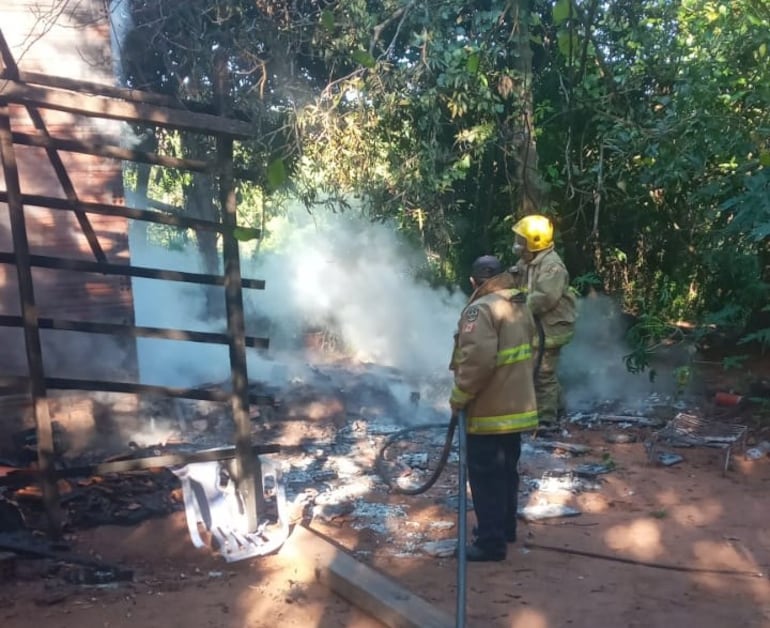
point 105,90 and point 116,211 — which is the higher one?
point 105,90

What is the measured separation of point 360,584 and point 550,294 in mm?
3791

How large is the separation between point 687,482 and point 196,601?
4.02 metres

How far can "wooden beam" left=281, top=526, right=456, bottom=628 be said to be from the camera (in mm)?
3623

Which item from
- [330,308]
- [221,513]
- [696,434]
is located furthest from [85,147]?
[330,308]

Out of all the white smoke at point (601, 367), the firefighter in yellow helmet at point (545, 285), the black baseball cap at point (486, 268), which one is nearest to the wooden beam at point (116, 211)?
the black baseball cap at point (486, 268)

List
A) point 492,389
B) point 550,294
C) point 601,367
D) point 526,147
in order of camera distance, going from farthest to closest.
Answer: point 601,367, point 526,147, point 550,294, point 492,389

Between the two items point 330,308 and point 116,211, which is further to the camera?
point 330,308

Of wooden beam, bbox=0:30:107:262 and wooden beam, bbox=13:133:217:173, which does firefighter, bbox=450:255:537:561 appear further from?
wooden beam, bbox=0:30:107:262

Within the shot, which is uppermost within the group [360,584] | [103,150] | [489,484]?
[103,150]

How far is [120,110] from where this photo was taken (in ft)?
14.1

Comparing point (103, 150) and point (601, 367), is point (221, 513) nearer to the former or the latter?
point (103, 150)

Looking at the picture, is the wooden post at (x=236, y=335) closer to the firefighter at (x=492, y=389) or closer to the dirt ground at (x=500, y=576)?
the dirt ground at (x=500, y=576)

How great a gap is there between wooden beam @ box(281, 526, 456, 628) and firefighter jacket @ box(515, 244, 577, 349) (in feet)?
10.8

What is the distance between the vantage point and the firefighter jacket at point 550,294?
695 centimetres
